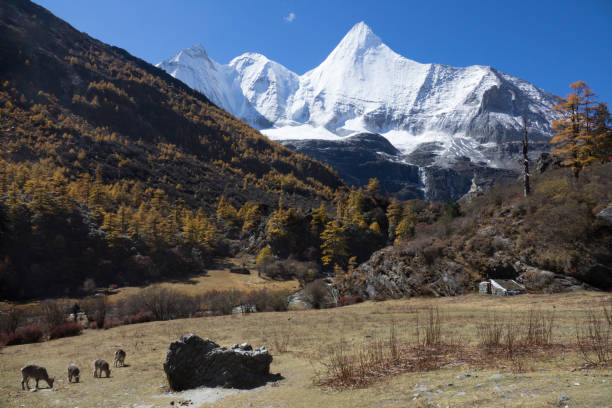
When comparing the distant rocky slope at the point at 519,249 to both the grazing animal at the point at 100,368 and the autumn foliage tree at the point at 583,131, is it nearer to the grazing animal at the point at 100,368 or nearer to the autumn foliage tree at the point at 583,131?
the autumn foliage tree at the point at 583,131

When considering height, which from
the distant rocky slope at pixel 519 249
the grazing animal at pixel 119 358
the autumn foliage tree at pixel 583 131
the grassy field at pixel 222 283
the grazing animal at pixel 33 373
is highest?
the autumn foliage tree at pixel 583 131

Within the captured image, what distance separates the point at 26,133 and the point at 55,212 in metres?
67.1

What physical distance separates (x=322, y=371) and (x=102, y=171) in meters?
107

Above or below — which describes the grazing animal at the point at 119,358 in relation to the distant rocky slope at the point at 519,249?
below

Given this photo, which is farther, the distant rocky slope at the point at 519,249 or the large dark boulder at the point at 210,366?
the distant rocky slope at the point at 519,249

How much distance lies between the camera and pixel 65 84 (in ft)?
478

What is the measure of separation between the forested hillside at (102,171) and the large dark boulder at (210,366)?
4752cm

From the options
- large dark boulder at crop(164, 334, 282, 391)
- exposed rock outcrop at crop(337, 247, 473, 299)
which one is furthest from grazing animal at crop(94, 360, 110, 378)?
exposed rock outcrop at crop(337, 247, 473, 299)

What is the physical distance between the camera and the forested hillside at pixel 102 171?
51.7 meters

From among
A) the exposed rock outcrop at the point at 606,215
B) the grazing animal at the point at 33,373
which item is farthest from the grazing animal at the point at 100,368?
the exposed rock outcrop at the point at 606,215

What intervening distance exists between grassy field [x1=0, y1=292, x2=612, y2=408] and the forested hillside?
4035cm

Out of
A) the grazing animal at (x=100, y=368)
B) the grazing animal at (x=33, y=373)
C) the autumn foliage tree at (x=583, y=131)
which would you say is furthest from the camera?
the autumn foliage tree at (x=583, y=131)

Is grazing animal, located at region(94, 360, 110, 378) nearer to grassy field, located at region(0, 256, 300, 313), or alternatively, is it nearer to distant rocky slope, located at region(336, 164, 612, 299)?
distant rocky slope, located at region(336, 164, 612, 299)

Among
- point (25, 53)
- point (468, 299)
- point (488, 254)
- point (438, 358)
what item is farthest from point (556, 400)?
point (25, 53)
